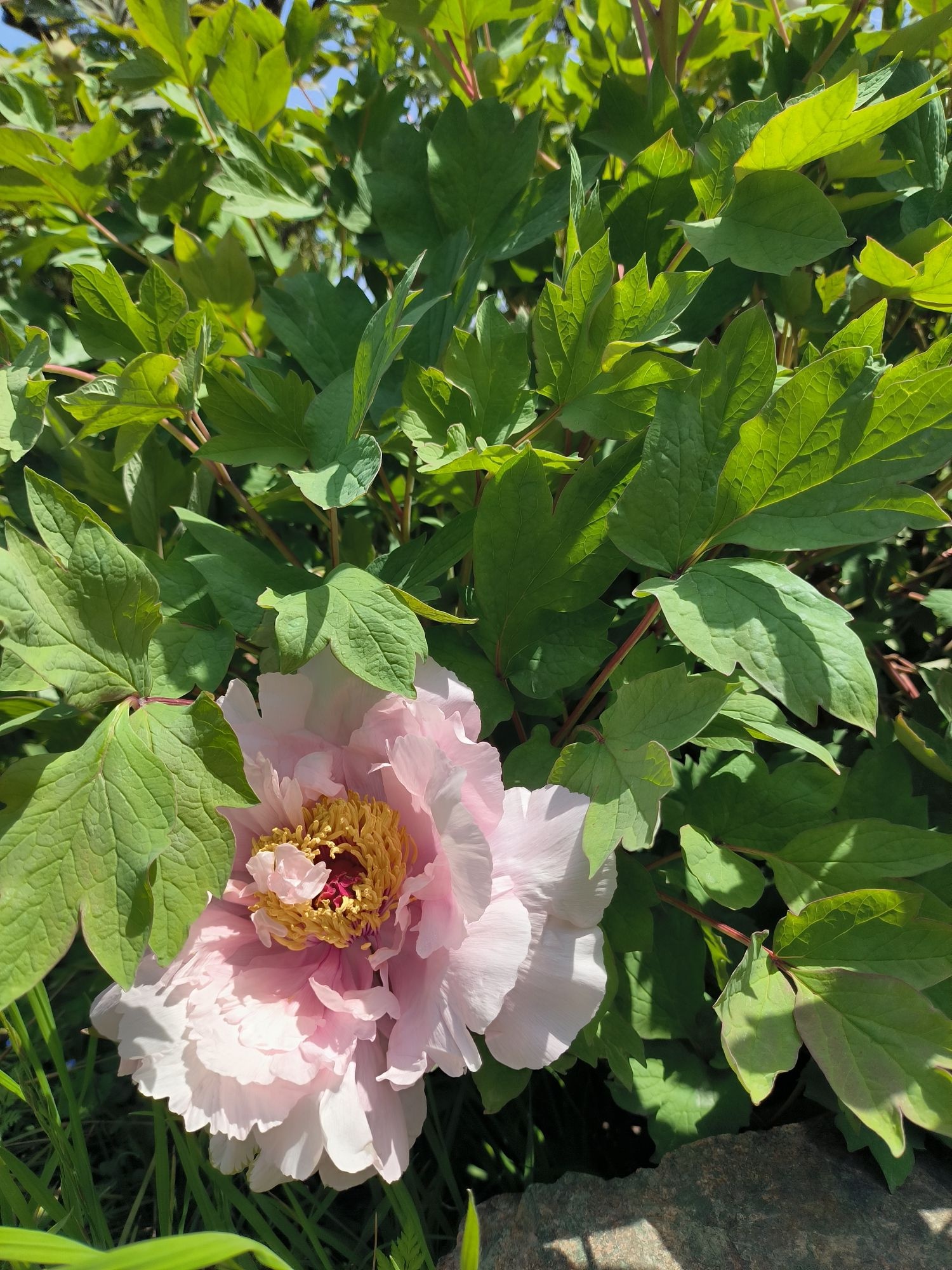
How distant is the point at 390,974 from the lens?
2.48ft

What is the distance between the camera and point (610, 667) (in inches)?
30.7

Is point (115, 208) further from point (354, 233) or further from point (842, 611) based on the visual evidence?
point (842, 611)

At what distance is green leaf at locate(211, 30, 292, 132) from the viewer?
1.06 meters

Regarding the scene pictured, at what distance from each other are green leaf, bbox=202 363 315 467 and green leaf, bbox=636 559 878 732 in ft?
1.13

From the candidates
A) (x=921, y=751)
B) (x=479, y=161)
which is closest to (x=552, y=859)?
(x=921, y=751)

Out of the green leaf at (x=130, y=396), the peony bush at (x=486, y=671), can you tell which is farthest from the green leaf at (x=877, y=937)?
the green leaf at (x=130, y=396)

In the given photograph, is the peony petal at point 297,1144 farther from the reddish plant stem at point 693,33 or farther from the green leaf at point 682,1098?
the reddish plant stem at point 693,33

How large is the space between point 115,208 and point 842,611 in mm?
1177

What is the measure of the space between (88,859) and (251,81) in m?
0.95

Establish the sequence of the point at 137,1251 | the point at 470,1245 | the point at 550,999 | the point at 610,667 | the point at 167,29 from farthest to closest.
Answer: the point at 167,29, the point at 610,667, the point at 550,999, the point at 470,1245, the point at 137,1251

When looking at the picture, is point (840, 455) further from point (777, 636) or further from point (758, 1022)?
point (758, 1022)

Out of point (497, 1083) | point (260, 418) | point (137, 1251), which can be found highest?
point (260, 418)

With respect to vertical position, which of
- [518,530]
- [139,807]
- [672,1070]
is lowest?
[672,1070]

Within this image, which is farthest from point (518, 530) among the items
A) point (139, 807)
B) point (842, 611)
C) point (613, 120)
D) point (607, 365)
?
point (613, 120)
